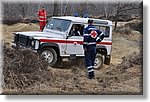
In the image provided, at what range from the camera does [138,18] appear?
552 centimetres

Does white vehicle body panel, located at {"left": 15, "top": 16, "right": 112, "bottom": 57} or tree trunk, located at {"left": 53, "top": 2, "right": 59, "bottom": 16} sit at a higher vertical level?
tree trunk, located at {"left": 53, "top": 2, "right": 59, "bottom": 16}

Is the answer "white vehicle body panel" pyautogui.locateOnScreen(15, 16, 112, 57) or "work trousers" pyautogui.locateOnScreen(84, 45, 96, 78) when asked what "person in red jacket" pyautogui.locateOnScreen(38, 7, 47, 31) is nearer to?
"white vehicle body panel" pyautogui.locateOnScreen(15, 16, 112, 57)

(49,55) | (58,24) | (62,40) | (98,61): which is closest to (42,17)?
(58,24)

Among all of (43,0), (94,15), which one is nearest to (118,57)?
(94,15)

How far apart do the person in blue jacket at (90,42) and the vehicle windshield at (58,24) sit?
240 millimetres

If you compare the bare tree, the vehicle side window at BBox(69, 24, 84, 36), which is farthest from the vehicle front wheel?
the bare tree

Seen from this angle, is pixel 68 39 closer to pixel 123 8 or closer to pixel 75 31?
pixel 75 31

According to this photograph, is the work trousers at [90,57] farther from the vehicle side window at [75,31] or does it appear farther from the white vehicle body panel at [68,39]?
the vehicle side window at [75,31]

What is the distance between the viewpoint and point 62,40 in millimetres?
5562

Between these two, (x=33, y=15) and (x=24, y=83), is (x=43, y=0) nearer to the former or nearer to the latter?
(x=33, y=15)

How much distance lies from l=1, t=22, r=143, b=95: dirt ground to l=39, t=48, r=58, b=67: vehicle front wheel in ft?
0.25

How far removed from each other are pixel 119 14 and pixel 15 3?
1292 mm

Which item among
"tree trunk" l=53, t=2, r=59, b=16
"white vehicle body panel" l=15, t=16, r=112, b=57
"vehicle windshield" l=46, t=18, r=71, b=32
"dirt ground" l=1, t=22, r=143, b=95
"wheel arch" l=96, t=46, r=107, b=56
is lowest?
→ "dirt ground" l=1, t=22, r=143, b=95

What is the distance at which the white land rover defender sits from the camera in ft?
17.9
